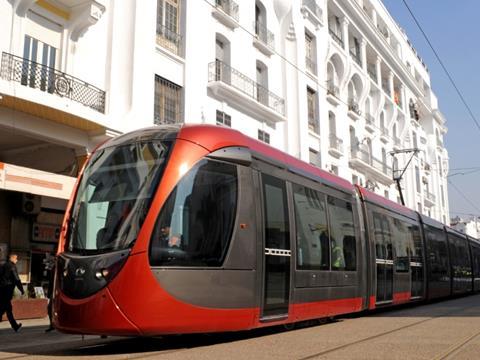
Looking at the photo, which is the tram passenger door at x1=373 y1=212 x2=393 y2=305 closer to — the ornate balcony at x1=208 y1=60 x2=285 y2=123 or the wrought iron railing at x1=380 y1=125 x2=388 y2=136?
the ornate balcony at x1=208 y1=60 x2=285 y2=123

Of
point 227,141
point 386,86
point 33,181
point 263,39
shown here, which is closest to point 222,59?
point 263,39

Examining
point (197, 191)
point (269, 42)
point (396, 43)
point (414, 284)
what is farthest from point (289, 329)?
point (396, 43)

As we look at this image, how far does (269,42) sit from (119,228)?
63.6 feet

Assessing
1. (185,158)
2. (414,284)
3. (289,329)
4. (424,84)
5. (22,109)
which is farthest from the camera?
(424,84)

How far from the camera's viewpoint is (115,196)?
23.1 ft

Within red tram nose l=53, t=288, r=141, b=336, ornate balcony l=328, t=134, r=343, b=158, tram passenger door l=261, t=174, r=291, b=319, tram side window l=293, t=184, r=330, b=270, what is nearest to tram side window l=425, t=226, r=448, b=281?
tram side window l=293, t=184, r=330, b=270

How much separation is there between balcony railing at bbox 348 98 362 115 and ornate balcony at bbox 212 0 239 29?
1219cm

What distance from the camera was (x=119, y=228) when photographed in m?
6.66

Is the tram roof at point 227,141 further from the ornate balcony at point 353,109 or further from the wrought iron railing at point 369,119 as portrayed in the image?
the wrought iron railing at point 369,119

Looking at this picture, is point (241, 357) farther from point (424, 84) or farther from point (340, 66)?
point (424, 84)

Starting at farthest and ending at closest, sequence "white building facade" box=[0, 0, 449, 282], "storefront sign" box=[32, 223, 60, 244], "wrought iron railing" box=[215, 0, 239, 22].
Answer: "wrought iron railing" box=[215, 0, 239, 22] < "storefront sign" box=[32, 223, 60, 244] < "white building facade" box=[0, 0, 449, 282]

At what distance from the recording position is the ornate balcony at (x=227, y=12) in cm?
2117

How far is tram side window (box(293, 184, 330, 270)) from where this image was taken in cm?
905

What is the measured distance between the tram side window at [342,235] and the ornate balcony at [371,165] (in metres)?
20.7
